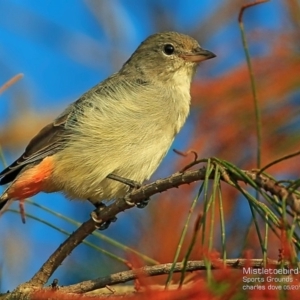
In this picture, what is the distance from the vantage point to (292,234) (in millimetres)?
1329

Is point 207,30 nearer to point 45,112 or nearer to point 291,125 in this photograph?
point 45,112

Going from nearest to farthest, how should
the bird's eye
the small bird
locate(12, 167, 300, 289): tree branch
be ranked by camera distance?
locate(12, 167, 300, 289): tree branch → the small bird → the bird's eye

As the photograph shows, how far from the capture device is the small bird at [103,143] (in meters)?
3.15

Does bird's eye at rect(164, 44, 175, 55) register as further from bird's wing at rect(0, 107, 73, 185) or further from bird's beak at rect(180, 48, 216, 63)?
bird's wing at rect(0, 107, 73, 185)

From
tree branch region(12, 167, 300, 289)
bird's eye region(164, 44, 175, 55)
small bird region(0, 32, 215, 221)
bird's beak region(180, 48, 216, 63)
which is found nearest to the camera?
tree branch region(12, 167, 300, 289)

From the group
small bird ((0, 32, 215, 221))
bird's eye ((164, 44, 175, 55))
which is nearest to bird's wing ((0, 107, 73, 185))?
small bird ((0, 32, 215, 221))

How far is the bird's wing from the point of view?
323cm

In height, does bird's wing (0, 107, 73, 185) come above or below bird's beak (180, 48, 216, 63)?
below

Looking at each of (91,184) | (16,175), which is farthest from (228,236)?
(16,175)

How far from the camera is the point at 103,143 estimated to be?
319 centimetres

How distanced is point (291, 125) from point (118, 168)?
3.41 ft

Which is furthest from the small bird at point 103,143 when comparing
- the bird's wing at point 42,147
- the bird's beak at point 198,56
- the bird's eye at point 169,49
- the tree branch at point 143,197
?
the tree branch at point 143,197

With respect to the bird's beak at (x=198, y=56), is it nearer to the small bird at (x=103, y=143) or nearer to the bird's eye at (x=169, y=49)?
the bird's eye at (x=169, y=49)

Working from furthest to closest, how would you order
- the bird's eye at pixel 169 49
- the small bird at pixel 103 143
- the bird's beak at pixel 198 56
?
the bird's eye at pixel 169 49 → the bird's beak at pixel 198 56 → the small bird at pixel 103 143
